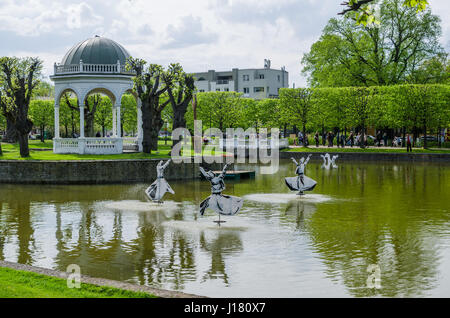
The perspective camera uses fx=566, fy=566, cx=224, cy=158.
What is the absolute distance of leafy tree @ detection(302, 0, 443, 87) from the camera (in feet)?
229

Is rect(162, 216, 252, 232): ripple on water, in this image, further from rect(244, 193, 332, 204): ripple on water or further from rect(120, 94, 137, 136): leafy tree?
rect(120, 94, 137, 136): leafy tree

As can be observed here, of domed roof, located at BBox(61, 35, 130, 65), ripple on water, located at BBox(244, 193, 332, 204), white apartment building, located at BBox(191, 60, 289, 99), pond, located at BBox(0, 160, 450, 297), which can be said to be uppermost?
white apartment building, located at BBox(191, 60, 289, 99)

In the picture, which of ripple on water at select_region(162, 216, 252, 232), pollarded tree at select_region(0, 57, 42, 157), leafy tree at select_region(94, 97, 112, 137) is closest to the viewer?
ripple on water at select_region(162, 216, 252, 232)

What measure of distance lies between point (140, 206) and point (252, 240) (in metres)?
9.04

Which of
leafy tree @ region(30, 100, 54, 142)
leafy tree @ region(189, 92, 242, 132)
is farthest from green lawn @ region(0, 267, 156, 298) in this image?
leafy tree @ region(189, 92, 242, 132)

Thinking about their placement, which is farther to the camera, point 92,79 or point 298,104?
point 298,104

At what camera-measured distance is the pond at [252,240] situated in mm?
12492

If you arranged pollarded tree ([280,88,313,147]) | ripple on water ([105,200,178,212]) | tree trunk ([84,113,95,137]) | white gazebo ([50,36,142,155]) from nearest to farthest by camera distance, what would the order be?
ripple on water ([105,200,178,212]) < white gazebo ([50,36,142,155]) < tree trunk ([84,113,95,137]) < pollarded tree ([280,88,313,147])

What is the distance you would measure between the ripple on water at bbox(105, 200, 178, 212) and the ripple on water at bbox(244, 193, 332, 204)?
4162 mm

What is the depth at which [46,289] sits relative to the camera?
10.0 m

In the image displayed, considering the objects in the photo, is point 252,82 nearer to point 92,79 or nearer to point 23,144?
point 92,79

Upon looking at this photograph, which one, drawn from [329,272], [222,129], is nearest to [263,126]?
[222,129]

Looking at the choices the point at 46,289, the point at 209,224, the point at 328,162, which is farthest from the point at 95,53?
the point at 46,289
